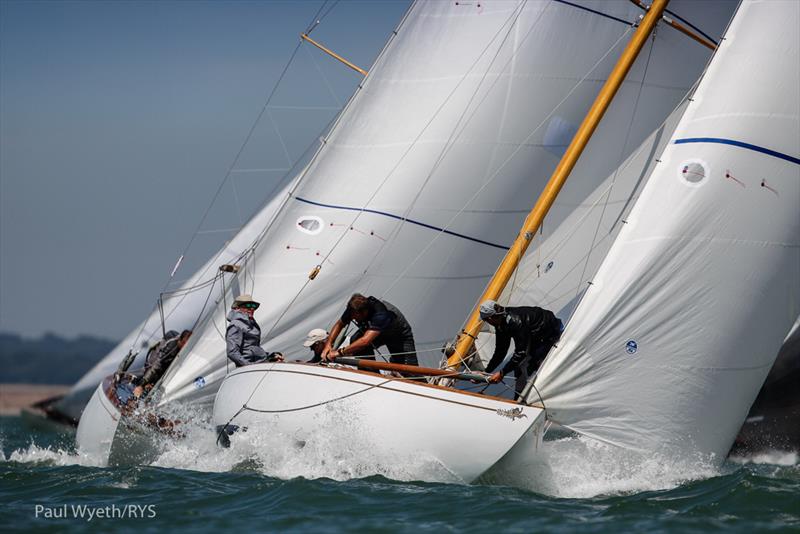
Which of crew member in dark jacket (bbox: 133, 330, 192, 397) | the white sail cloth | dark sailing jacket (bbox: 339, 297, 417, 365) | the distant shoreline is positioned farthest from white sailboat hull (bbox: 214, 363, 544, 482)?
the distant shoreline

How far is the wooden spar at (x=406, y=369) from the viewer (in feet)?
30.6

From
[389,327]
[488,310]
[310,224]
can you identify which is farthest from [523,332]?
[310,224]

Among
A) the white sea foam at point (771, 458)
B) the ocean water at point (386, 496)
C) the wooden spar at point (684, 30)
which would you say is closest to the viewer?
the ocean water at point (386, 496)

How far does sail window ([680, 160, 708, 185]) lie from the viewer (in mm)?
9078

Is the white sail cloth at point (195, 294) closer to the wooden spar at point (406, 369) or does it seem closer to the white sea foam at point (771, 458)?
the wooden spar at point (406, 369)

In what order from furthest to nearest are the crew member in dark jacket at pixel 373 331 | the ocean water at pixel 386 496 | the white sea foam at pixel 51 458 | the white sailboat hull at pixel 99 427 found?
the white sailboat hull at pixel 99 427, the white sea foam at pixel 51 458, the crew member in dark jacket at pixel 373 331, the ocean water at pixel 386 496

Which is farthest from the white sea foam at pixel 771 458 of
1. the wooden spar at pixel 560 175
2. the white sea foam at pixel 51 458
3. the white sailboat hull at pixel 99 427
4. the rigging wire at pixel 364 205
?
the white sea foam at pixel 51 458

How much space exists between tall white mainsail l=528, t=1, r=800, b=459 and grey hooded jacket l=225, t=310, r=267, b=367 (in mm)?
3332

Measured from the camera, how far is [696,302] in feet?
28.9

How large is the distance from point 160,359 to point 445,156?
3.74 meters

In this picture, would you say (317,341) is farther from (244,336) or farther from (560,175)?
(560,175)

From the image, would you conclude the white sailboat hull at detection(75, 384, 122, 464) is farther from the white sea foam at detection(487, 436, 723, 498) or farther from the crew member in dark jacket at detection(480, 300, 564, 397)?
the white sea foam at detection(487, 436, 723, 498)

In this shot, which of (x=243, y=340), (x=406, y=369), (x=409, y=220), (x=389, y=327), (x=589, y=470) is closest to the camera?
(x=589, y=470)

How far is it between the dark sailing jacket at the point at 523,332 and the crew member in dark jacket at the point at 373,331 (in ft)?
3.34
